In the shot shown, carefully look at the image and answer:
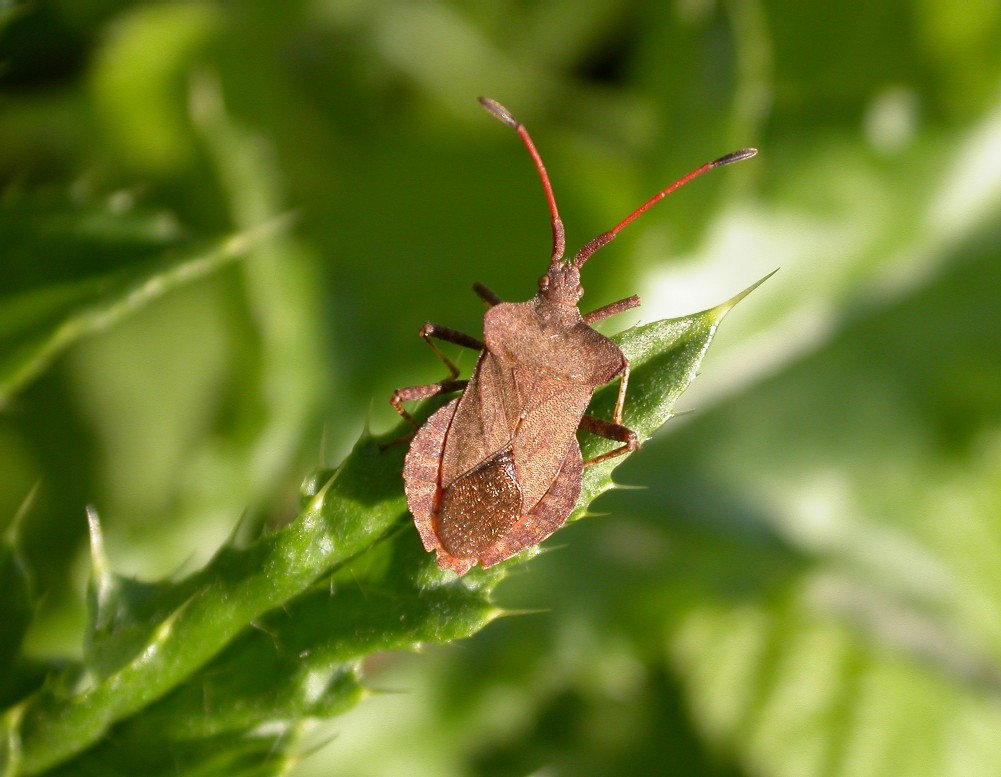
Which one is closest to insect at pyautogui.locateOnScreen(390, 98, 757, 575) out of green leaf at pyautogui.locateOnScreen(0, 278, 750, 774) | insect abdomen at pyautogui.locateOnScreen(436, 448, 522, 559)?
insect abdomen at pyautogui.locateOnScreen(436, 448, 522, 559)

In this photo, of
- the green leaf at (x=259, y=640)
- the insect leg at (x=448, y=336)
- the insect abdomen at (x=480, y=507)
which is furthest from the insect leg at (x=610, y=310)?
the green leaf at (x=259, y=640)

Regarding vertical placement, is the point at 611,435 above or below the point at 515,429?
above

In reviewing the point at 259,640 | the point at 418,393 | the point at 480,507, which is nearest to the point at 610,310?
the point at 418,393

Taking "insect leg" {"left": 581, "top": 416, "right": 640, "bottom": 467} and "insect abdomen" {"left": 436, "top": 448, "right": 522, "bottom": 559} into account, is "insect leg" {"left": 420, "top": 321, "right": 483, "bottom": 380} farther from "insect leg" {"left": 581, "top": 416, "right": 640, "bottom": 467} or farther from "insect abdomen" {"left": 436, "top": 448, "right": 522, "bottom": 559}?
"insect leg" {"left": 581, "top": 416, "right": 640, "bottom": 467}

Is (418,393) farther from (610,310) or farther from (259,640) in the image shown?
(259,640)

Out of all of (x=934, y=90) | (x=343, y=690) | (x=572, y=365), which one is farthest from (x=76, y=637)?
(x=934, y=90)

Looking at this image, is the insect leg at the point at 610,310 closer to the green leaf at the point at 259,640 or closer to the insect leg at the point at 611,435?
the insect leg at the point at 611,435
